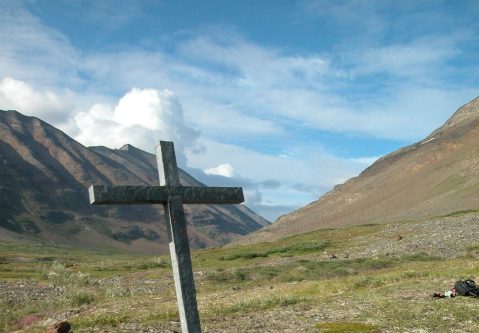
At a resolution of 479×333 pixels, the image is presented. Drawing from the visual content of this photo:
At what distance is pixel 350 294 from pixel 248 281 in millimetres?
23508

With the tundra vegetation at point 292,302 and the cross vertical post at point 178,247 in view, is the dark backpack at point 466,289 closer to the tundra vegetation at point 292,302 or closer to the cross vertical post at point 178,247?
the tundra vegetation at point 292,302

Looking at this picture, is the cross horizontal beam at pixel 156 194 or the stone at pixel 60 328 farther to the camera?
the stone at pixel 60 328

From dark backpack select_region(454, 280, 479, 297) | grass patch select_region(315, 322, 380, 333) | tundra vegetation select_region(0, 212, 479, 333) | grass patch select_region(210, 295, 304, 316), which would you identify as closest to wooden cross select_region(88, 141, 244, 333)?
grass patch select_region(315, 322, 380, 333)

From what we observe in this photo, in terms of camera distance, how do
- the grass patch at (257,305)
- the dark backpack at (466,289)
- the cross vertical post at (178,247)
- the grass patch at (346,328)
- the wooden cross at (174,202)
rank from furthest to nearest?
the grass patch at (257,305), the dark backpack at (466,289), the grass patch at (346,328), the cross vertical post at (178,247), the wooden cross at (174,202)

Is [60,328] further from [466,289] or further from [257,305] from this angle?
[466,289]

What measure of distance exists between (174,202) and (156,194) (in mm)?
494

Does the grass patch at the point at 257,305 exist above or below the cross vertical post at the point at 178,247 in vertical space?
below

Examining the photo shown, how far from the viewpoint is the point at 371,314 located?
24.6m

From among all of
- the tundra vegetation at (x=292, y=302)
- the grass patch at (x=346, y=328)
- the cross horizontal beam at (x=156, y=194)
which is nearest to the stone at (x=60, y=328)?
the tundra vegetation at (x=292, y=302)

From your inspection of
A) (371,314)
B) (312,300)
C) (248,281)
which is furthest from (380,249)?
(371,314)

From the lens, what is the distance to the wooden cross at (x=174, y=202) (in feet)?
40.8

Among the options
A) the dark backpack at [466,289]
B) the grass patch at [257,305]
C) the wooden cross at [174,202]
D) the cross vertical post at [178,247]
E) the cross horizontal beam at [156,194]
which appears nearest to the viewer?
the cross horizontal beam at [156,194]

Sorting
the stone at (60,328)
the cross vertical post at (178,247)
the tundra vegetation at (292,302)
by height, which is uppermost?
the cross vertical post at (178,247)

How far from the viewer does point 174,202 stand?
516 inches
